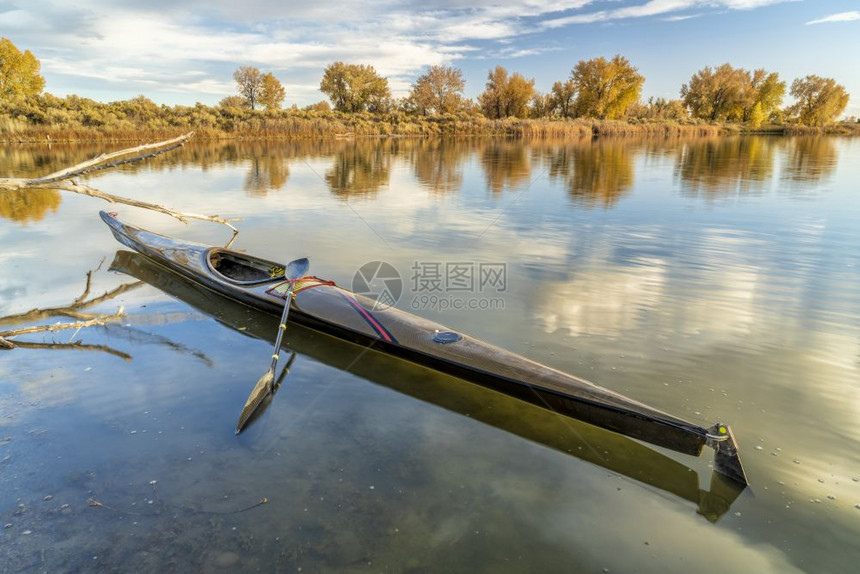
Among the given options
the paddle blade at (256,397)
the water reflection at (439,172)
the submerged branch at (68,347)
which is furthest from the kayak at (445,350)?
the water reflection at (439,172)

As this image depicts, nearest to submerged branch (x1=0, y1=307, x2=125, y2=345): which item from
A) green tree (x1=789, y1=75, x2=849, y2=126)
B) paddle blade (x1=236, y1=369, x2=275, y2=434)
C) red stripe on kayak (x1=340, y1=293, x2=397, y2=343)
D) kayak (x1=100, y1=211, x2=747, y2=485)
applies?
kayak (x1=100, y1=211, x2=747, y2=485)

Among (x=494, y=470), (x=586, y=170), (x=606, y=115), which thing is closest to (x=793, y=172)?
(x=586, y=170)

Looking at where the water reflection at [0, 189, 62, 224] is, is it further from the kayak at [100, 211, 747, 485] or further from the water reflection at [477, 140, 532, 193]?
Answer: the water reflection at [477, 140, 532, 193]

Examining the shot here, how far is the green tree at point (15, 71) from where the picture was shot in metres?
46.0

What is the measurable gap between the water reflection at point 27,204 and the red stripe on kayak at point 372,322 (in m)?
10.8

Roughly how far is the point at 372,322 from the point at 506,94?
73401 mm

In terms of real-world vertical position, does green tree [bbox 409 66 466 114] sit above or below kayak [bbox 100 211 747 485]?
above

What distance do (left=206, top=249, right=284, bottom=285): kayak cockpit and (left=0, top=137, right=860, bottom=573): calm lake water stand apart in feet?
2.04

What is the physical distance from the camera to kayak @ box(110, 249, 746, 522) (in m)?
3.18

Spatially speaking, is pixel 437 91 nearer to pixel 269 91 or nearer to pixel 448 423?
pixel 269 91

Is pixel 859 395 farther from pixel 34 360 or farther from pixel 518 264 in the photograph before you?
pixel 34 360

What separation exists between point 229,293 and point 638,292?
579 centimetres

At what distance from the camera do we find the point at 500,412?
4059 millimetres

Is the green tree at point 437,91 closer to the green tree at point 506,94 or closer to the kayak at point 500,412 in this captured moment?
the green tree at point 506,94
